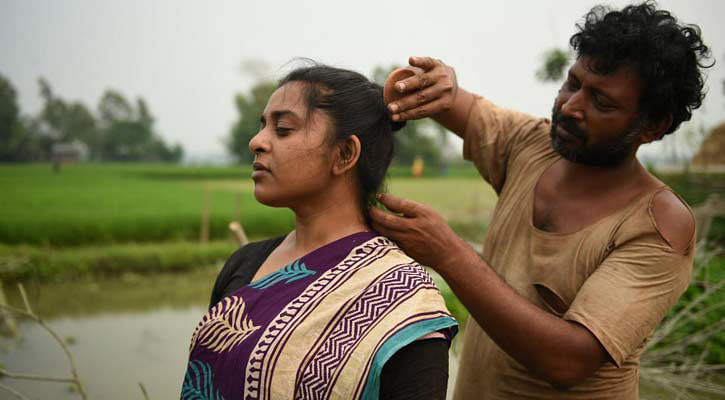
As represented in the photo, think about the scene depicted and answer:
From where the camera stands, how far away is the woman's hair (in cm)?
173

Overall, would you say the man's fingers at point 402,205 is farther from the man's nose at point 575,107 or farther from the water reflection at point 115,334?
the water reflection at point 115,334

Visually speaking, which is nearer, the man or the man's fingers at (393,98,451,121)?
the man

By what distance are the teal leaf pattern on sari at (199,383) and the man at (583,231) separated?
67 centimetres

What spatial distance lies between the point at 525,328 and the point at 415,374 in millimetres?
332

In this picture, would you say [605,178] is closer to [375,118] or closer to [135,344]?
[375,118]

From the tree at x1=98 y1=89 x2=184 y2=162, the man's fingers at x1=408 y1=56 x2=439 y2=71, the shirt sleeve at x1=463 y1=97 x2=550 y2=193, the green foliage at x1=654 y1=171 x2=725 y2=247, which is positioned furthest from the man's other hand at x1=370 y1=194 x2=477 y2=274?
the tree at x1=98 y1=89 x2=184 y2=162

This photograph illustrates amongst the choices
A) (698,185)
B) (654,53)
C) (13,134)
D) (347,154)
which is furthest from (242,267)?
(13,134)

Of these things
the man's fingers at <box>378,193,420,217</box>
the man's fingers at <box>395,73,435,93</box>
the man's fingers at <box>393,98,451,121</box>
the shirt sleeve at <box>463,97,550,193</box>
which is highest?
the man's fingers at <box>395,73,435,93</box>

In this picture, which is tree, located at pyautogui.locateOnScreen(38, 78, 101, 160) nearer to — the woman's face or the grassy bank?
the grassy bank

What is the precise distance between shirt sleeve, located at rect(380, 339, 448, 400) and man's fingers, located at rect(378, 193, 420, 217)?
1.15 ft

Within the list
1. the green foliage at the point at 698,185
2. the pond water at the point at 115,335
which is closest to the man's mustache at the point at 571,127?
the pond water at the point at 115,335

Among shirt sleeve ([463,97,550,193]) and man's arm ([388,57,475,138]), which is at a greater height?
man's arm ([388,57,475,138])

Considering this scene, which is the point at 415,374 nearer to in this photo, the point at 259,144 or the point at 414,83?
the point at 259,144

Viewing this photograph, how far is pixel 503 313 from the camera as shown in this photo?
1.54 metres
